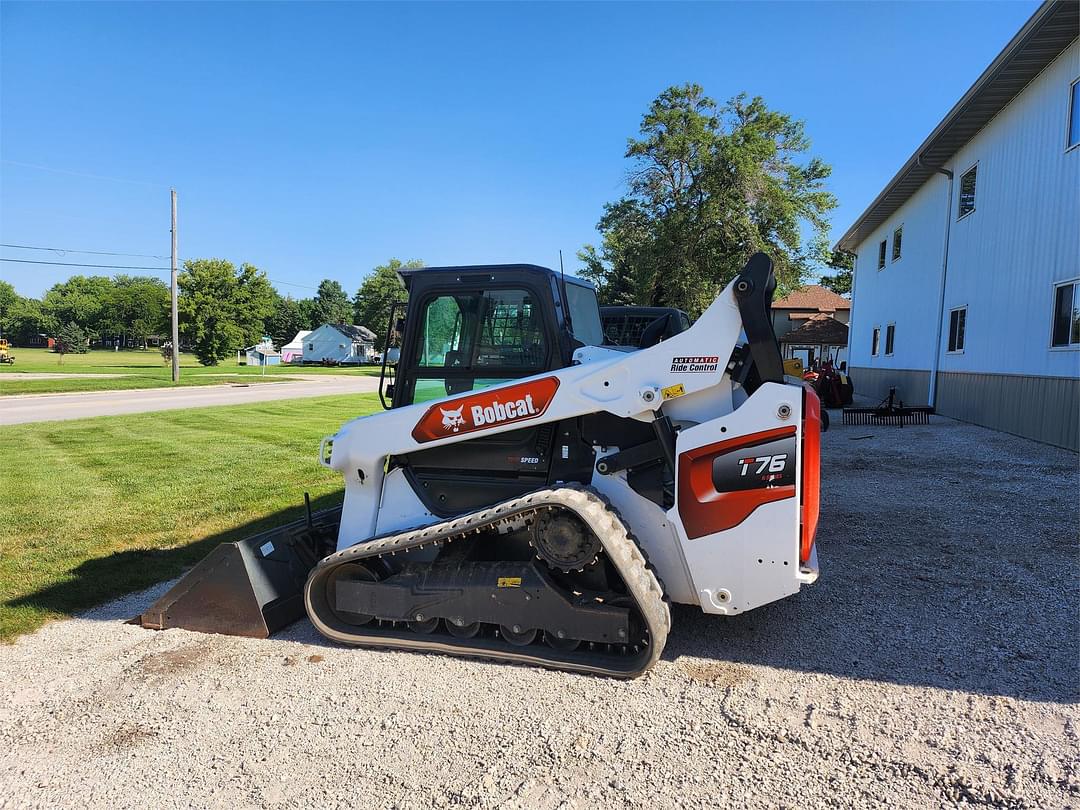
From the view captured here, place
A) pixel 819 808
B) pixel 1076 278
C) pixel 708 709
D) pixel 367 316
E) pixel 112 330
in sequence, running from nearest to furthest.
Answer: pixel 819 808
pixel 708 709
pixel 1076 278
pixel 367 316
pixel 112 330

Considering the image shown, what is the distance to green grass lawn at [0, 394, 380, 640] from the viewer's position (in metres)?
5.10

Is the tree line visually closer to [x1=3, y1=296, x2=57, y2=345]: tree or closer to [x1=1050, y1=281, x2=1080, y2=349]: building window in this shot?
[x1=3, y1=296, x2=57, y2=345]: tree

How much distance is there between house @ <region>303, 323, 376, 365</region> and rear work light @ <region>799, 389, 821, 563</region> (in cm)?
7807

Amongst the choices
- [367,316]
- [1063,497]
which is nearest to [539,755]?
[1063,497]

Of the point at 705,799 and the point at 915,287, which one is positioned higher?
the point at 915,287

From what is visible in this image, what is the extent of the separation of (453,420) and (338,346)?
80188 millimetres

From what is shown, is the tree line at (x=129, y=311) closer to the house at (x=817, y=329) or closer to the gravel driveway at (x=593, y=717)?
the house at (x=817, y=329)

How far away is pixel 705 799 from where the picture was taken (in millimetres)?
2623

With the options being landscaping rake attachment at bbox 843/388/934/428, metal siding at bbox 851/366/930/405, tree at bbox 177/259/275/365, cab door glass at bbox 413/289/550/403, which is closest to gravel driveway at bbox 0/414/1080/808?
cab door glass at bbox 413/289/550/403

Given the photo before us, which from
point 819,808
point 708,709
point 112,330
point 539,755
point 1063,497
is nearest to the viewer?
point 819,808

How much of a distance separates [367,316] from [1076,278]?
8486 centimetres

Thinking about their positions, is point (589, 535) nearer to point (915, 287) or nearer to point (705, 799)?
point (705, 799)

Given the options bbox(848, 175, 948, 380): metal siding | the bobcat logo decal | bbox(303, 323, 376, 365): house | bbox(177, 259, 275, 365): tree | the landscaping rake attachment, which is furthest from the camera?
bbox(303, 323, 376, 365): house

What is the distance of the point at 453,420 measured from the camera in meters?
4.02
